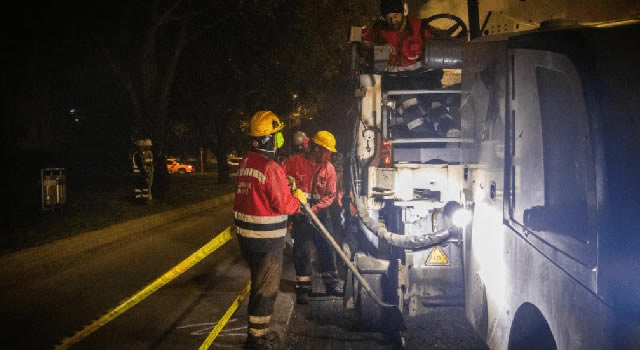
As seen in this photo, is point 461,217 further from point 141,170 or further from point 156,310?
→ point 141,170

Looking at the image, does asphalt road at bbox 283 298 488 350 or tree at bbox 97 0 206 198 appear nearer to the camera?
asphalt road at bbox 283 298 488 350

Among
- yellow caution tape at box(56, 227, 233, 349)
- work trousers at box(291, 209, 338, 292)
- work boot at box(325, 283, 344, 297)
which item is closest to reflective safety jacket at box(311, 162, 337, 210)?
work trousers at box(291, 209, 338, 292)

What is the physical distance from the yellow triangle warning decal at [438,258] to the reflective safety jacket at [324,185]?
7.72ft

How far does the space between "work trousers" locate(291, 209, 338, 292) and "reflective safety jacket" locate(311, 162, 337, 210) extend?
0.31 m

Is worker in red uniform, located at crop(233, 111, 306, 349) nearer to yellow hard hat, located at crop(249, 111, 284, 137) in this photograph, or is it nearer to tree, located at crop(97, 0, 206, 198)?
yellow hard hat, located at crop(249, 111, 284, 137)

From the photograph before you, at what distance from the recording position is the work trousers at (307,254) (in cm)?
705

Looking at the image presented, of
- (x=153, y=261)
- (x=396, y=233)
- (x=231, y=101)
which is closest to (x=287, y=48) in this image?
(x=231, y=101)

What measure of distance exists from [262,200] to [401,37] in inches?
109

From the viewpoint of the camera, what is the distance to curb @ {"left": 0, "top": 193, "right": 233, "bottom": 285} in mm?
8797

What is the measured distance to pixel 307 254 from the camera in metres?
7.09

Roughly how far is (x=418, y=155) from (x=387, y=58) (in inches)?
52.5

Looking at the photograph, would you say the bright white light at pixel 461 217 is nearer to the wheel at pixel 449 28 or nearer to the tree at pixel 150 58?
the wheel at pixel 449 28

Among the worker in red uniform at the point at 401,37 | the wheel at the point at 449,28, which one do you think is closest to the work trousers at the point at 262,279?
the worker in red uniform at the point at 401,37

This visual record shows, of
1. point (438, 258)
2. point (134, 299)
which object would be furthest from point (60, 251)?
point (438, 258)
